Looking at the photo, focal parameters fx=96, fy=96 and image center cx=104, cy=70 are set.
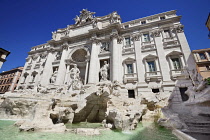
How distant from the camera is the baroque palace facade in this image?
1101 cm

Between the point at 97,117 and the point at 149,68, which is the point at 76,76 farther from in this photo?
the point at 149,68

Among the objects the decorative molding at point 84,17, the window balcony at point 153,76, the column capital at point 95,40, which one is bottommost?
the window balcony at point 153,76

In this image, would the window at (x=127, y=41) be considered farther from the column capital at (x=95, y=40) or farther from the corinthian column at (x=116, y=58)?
the column capital at (x=95, y=40)

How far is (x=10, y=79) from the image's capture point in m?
30.9

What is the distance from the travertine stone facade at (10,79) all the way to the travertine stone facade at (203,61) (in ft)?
147

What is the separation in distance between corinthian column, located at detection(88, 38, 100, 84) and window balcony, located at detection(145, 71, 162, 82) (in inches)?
250

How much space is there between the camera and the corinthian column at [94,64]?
13.1m

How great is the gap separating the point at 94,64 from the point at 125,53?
4721 mm

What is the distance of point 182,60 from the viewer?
10617mm

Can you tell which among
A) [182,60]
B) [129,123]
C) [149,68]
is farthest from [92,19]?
[129,123]

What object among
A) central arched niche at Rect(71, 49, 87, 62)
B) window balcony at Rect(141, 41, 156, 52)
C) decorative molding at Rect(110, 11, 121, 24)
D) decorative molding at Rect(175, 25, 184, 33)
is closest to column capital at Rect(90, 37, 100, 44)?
central arched niche at Rect(71, 49, 87, 62)

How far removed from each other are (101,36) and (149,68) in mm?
9122

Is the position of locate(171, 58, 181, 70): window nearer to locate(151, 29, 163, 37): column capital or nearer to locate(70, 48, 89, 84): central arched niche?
locate(151, 29, 163, 37): column capital

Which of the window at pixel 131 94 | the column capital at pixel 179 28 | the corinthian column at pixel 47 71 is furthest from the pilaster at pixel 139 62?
the corinthian column at pixel 47 71
